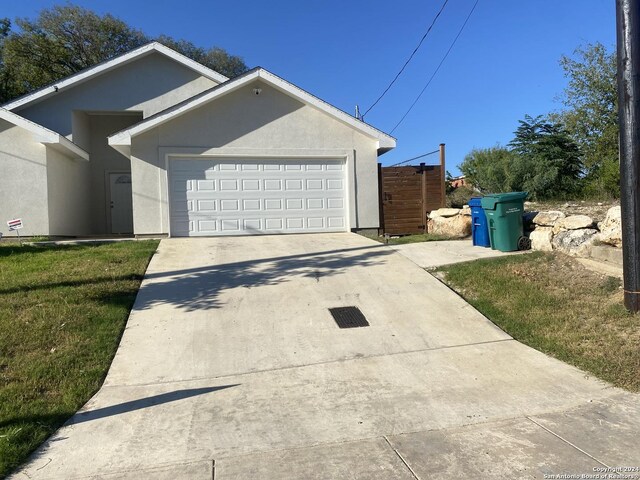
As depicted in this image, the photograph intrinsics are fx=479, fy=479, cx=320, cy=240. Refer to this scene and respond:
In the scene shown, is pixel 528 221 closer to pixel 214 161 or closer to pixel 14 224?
pixel 214 161

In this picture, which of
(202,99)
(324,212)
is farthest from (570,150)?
(202,99)

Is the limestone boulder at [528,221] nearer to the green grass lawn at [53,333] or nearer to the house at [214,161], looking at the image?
the house at [214,161]

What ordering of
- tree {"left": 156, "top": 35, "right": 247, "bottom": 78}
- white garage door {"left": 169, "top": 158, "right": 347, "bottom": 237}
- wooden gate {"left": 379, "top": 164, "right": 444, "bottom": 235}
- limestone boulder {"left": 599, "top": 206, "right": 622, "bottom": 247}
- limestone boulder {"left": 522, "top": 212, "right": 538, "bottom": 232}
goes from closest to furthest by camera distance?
limestone boulder {"left": 599, "top": 206, "right": 622, "bottom": 247}, limestone boulder {"left": 522, "top": 212, "right": 538, "bottom": 232}, white garage door {"left": 169, "top": 158, "right": 347, "bottom": 237}, wooden gate {"left": 379, "top": 164, "right": 444, "bottom": 235}, tree {"left": 156, "top": 35, "right": 247, "bottom": 78}

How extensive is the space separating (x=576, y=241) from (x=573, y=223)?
0.44 metres

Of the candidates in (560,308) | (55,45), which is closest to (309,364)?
(560,308)

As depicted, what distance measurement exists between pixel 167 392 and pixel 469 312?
4116 mm

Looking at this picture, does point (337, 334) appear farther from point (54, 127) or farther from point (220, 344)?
point (54, 127)

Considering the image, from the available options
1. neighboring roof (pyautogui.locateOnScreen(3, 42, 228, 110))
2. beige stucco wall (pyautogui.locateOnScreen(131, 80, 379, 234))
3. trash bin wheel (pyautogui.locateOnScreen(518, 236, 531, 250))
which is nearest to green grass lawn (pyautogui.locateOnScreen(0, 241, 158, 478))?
beige stucco wall (pyautogui.locateOnScreen(131, 80, 379, 234))

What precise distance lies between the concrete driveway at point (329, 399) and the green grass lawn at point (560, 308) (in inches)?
9.5

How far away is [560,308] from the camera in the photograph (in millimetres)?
6328

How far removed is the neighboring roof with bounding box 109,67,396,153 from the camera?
12.0 meters

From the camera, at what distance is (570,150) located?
25.4 meters

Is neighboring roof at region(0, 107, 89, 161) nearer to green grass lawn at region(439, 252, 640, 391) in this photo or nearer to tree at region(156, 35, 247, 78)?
green grass lawn at region(439, 252, 640, 391)

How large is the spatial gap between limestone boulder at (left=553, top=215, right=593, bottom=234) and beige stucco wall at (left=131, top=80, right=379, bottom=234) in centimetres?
562
